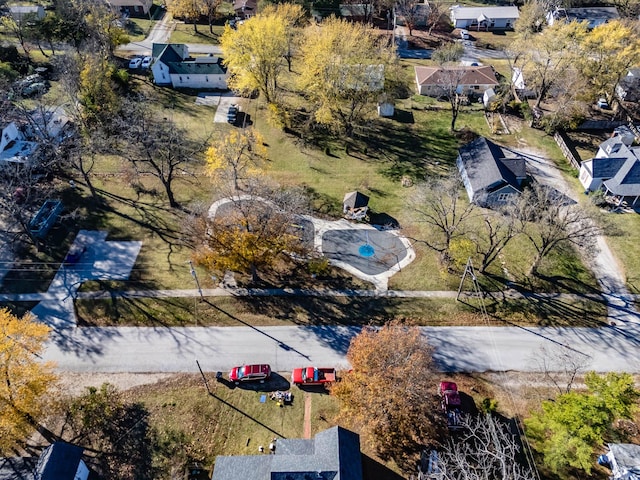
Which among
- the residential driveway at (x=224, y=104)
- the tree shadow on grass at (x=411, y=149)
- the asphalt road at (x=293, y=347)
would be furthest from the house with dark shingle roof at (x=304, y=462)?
the residential driveway at (x=224, y=104)

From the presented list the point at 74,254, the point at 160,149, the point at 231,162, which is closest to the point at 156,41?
the point at 160,149

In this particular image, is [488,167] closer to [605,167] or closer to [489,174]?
[489,174]

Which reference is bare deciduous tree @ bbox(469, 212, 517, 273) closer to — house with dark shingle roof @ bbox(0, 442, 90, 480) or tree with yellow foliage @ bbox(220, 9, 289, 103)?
tree with yellow foliage @ bbox(220, 9, 289, 103)

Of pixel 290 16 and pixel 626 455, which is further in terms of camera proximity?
pixel 290 16

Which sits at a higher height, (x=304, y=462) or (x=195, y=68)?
(x=195, y=68)

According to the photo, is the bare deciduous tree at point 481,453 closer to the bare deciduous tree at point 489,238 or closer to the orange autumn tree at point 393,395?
the orange autumn tree at point 393,395
